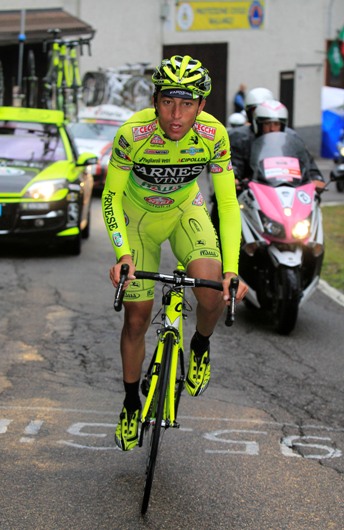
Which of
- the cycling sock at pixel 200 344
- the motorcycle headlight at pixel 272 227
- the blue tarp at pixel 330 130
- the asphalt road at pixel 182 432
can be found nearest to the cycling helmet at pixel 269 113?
the motorcycle headlight at pixel 272 227

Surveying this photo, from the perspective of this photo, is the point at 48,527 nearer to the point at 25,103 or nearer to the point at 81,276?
the point at 81,276

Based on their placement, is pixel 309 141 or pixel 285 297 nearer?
pixel 285 297

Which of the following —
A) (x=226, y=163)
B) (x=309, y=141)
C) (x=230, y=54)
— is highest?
(x=226, y=163)

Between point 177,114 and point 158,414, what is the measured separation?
1429 mm

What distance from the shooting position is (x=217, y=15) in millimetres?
40156

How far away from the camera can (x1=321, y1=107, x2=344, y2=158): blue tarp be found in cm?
4003

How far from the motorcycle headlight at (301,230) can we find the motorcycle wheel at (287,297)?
314mm

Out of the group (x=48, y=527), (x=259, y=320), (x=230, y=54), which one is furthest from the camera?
(x=230, y=54)

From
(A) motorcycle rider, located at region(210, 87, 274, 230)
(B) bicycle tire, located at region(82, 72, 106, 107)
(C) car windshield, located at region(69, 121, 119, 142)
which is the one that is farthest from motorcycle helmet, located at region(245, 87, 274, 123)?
(B) bicycle tire, located at region(82, 72, 106, 107)

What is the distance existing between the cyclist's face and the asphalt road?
5.62ft

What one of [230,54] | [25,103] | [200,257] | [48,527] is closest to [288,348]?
[200,257]

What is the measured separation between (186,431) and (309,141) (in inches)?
1396

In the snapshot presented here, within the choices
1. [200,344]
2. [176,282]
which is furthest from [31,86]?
[176,282]

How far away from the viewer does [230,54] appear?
40375mm
